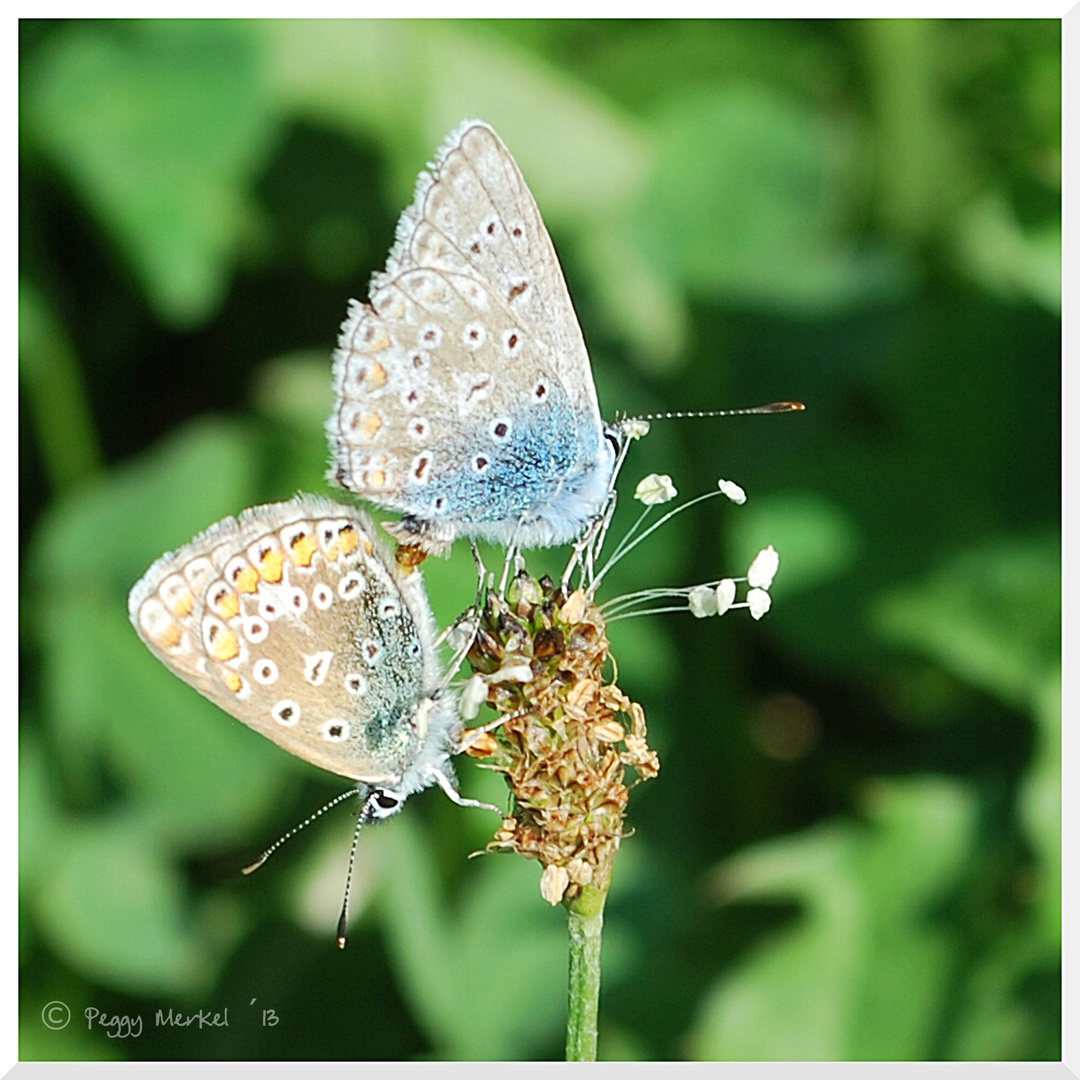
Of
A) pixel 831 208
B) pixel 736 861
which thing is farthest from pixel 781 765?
pixel 831 208

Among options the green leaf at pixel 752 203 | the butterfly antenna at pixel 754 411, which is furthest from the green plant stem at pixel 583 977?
the green leaf at pixel 752 203

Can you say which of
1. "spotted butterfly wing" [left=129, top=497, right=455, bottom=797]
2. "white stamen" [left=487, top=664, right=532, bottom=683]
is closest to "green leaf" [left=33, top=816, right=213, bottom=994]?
"spotted butterfly wing" [left=129, top=497, right=455, bottom=797]

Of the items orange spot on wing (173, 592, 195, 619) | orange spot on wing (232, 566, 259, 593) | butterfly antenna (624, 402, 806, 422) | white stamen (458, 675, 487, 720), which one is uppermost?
butterfly antenna (624, 402, 806, 422)

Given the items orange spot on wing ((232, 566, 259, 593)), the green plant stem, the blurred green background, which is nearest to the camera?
the green plant stem

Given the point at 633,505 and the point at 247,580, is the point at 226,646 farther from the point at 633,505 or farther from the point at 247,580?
the point at 633,505

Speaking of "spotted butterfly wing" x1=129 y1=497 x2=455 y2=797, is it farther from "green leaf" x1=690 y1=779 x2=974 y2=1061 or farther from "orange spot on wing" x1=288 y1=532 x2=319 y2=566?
"green leaf" x1=690 y1=779 x2=974 y2=1061
